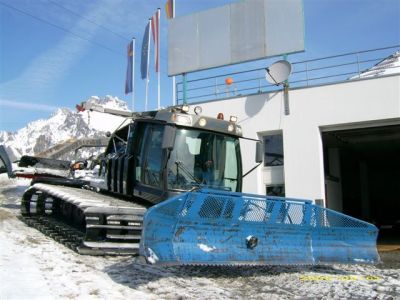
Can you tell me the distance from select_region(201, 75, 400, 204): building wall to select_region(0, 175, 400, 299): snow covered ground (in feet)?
20.5

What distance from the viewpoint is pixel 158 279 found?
646 cm

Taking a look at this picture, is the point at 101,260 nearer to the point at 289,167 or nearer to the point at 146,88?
the point at 289,167

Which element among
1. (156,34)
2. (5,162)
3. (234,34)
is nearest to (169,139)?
(5,162)

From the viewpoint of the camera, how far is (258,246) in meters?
6.87

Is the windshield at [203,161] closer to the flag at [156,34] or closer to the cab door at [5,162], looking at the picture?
the cab door at [5,162]

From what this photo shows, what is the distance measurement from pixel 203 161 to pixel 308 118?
23.9 ft

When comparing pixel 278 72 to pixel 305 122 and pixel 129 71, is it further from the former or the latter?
pixel 129 71

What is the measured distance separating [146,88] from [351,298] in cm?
2005

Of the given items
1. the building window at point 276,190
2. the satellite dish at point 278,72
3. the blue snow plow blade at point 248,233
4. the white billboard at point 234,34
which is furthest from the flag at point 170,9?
the blue snow plow blade at point 248,233

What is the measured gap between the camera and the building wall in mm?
13789

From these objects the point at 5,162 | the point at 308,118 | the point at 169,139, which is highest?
the point at 308,118

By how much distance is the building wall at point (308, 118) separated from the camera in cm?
1379

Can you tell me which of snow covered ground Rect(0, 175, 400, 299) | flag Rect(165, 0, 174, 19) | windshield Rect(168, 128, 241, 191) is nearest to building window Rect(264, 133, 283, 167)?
windshield Rect(168, 128, 241, 191)

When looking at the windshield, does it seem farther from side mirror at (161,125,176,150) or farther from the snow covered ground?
the snow covered ground
